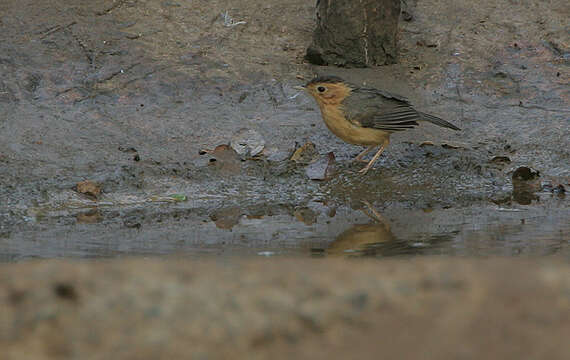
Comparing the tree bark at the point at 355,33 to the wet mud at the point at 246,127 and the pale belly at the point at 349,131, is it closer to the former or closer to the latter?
the wet mud at the point at 246,127

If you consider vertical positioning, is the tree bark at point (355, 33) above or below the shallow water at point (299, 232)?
above

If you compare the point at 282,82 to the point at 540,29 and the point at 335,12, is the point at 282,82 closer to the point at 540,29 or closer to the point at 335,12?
the point at 335,12

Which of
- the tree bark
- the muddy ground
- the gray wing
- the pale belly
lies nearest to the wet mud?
the muddy ground

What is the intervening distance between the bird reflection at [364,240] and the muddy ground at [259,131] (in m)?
0.03

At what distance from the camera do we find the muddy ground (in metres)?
5.68

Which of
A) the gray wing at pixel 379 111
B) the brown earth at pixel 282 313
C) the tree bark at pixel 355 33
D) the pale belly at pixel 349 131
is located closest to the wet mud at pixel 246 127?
the tree bark at pixel 355 33

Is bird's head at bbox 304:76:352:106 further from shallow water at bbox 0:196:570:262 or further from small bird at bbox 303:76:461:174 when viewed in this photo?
shallow water at bbox 0:196:570:262

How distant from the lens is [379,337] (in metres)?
2.46

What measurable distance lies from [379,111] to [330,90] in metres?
0.48

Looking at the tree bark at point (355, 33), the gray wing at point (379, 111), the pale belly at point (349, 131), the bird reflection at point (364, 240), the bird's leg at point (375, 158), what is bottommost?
the bird reflection at point (364, 240)

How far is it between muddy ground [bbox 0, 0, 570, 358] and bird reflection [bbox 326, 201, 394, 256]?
3 centimetres

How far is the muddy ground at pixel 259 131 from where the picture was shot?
5.68 metres

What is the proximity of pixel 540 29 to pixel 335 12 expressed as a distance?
2.56 meters

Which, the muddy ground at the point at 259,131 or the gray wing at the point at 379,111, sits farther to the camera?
the gray wing at the point at 379,111
